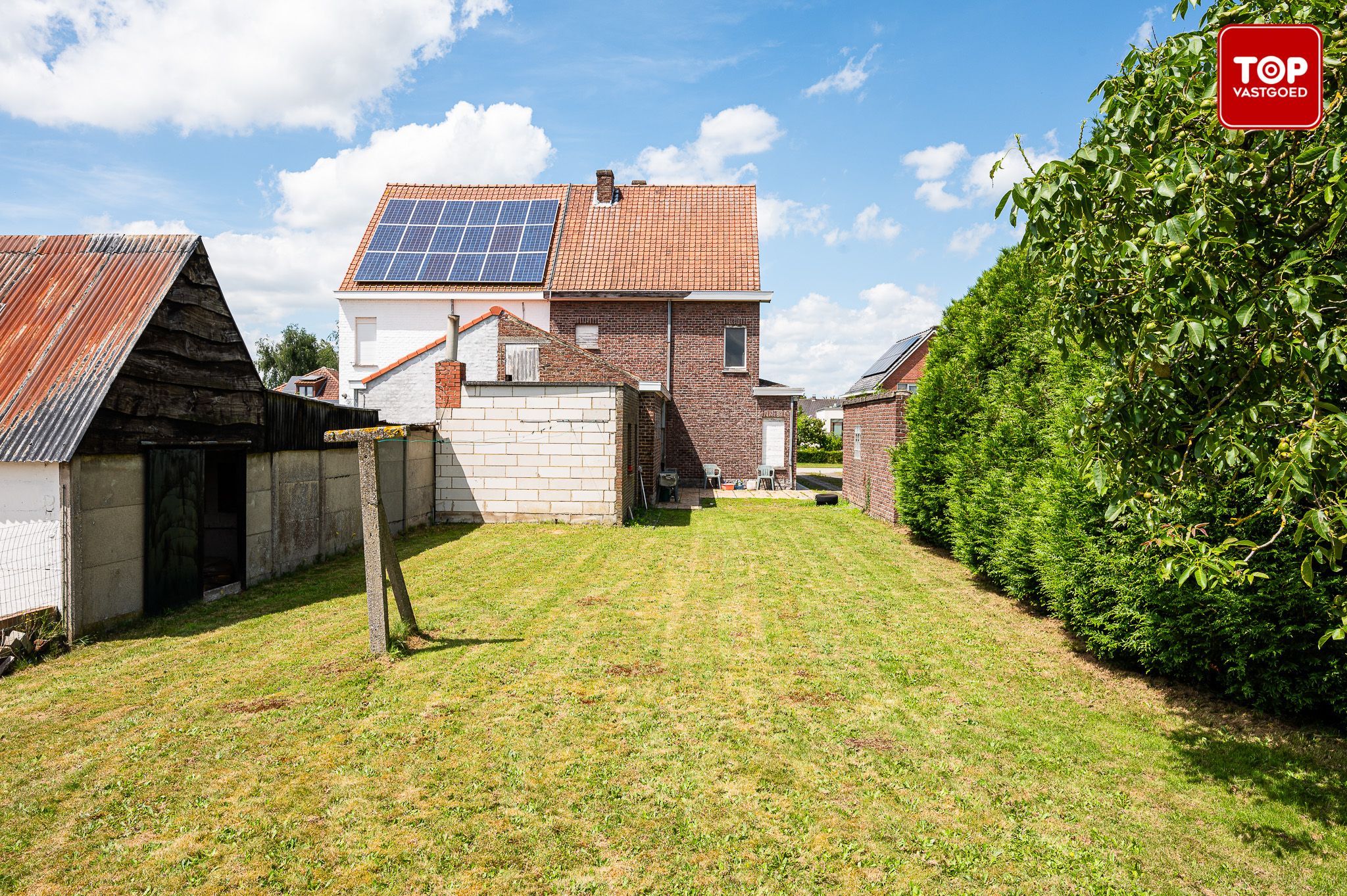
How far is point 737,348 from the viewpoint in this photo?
24516 mm

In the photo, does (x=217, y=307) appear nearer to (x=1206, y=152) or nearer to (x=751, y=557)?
(x=751, y=557)

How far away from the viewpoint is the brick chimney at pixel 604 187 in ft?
91.0

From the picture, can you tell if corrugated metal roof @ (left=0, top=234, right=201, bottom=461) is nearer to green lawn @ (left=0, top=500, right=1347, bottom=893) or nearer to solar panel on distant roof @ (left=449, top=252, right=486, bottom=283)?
green lawn @ (left=0, top=500, right=1347, bottom=893)

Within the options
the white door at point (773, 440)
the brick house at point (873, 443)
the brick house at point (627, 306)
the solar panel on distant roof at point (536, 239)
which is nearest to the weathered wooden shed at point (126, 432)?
the brick house at point (873, 443)

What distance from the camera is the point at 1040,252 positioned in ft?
14.0

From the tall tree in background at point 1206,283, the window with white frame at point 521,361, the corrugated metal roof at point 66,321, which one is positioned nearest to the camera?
the tall tree in background at point 1206,283

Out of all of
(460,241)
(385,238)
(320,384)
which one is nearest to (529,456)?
(460,241)

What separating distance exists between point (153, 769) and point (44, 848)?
0.84 metres

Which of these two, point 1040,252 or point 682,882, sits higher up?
point 1040,252

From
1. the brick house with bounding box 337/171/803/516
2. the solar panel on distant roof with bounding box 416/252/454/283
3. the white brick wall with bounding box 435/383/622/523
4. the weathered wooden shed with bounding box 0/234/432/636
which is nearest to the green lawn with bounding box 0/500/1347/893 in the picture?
the weathered wooden shed with bounding box 0/234/432/636

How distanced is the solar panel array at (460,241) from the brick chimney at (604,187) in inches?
66.9

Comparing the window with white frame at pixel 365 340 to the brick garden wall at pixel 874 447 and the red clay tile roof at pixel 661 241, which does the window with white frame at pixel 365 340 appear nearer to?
the red clay tile roof at pixel 661 241

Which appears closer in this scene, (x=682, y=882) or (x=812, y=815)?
(x=682, y=882)

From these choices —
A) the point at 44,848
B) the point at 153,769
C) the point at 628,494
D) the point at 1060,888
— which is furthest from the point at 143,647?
the point at 628,494
